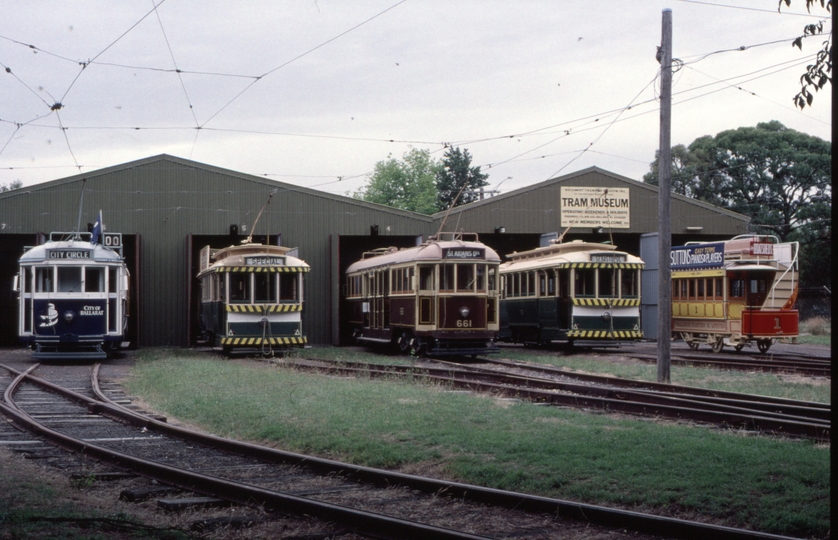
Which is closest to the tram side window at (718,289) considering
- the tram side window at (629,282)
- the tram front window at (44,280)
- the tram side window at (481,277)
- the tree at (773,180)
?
the tram side window at (629,282)

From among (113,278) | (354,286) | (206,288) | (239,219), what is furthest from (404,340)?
(239,219)

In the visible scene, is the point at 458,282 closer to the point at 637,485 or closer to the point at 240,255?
the point at 240,255

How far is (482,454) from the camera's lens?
8688 millimetres

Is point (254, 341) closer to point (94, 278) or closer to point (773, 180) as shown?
point (94, 278)

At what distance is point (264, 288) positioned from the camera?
24672mm

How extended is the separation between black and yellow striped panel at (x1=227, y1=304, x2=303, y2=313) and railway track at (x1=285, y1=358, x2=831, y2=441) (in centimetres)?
620

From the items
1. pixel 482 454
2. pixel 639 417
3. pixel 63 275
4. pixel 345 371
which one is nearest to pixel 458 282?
pixel 345 371

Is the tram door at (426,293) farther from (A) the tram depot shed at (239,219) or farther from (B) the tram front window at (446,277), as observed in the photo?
(A) the tram depot shed at (239,219)

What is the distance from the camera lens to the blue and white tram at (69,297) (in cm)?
2258

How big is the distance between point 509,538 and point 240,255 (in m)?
19.8

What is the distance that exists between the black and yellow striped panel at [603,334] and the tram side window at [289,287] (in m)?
8.09

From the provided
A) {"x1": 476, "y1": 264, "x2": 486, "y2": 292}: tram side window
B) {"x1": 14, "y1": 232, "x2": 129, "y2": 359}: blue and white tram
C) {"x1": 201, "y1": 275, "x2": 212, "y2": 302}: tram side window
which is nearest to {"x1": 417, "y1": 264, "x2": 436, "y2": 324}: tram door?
{"x1": 476, "y1": 264, "x2": 486, "y2": 292}: tram side window

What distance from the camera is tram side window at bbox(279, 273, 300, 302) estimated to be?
24859 mm

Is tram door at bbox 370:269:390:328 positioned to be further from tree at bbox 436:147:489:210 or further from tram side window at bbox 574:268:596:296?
tree at bbox 436:147:489:210
